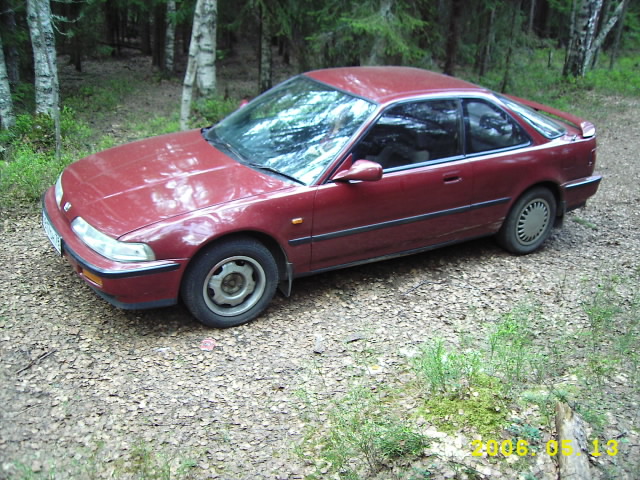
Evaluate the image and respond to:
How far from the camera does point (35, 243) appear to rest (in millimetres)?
5938

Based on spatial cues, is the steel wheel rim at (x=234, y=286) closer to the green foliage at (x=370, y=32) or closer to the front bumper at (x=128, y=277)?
the front bumper at (x=128, y=277)

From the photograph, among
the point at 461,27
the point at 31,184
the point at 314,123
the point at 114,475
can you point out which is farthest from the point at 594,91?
the point at 114,475

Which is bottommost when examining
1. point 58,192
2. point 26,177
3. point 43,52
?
point 26,177

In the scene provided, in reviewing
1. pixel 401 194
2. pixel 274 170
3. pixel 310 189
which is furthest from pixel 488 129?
pixel 274 170

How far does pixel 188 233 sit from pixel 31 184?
348 centimetres

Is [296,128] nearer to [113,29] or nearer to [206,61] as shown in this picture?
[206,61]

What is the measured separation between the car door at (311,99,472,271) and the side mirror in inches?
3.3

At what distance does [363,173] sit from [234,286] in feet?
4.52

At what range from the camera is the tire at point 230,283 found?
4.53m

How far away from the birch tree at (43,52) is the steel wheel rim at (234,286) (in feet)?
18.3

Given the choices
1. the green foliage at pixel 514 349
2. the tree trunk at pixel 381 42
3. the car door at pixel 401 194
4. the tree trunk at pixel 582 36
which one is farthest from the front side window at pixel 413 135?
the tree trunk at pixel 582 36

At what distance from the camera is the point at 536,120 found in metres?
6.23

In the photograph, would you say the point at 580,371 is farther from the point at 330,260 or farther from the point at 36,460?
the point at 36,460
